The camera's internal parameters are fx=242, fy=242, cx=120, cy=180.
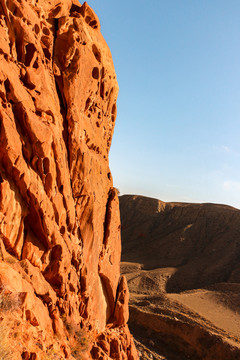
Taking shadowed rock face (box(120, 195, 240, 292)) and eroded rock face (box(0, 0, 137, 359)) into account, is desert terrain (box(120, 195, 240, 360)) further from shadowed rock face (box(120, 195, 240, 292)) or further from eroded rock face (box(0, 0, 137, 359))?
eroded rock face (box(0, 0, 137, 359))

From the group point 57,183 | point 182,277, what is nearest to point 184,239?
point 182,277

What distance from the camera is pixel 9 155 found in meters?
6.80

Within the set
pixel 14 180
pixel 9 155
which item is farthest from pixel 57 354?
pixel 9 155

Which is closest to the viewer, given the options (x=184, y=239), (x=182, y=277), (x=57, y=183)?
(x=57, y=183)

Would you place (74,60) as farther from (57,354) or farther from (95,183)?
(57,354)

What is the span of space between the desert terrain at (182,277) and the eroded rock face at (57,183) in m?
13.5

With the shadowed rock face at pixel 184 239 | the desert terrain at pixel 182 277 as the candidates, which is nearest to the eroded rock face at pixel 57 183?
the desert terrain at pixel 182 277

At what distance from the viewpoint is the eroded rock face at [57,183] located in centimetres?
693

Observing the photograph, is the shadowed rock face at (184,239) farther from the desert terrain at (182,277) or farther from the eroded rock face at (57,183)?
the eroded rock face at (57,183)

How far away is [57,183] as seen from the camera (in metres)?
8.58

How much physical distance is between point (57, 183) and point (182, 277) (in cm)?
3882

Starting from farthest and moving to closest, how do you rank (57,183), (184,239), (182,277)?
1. (184,239)
2. (182,277)
3. (57,183)

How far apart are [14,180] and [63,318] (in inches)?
192

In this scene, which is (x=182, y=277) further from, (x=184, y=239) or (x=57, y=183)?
(x=57, y=183)
